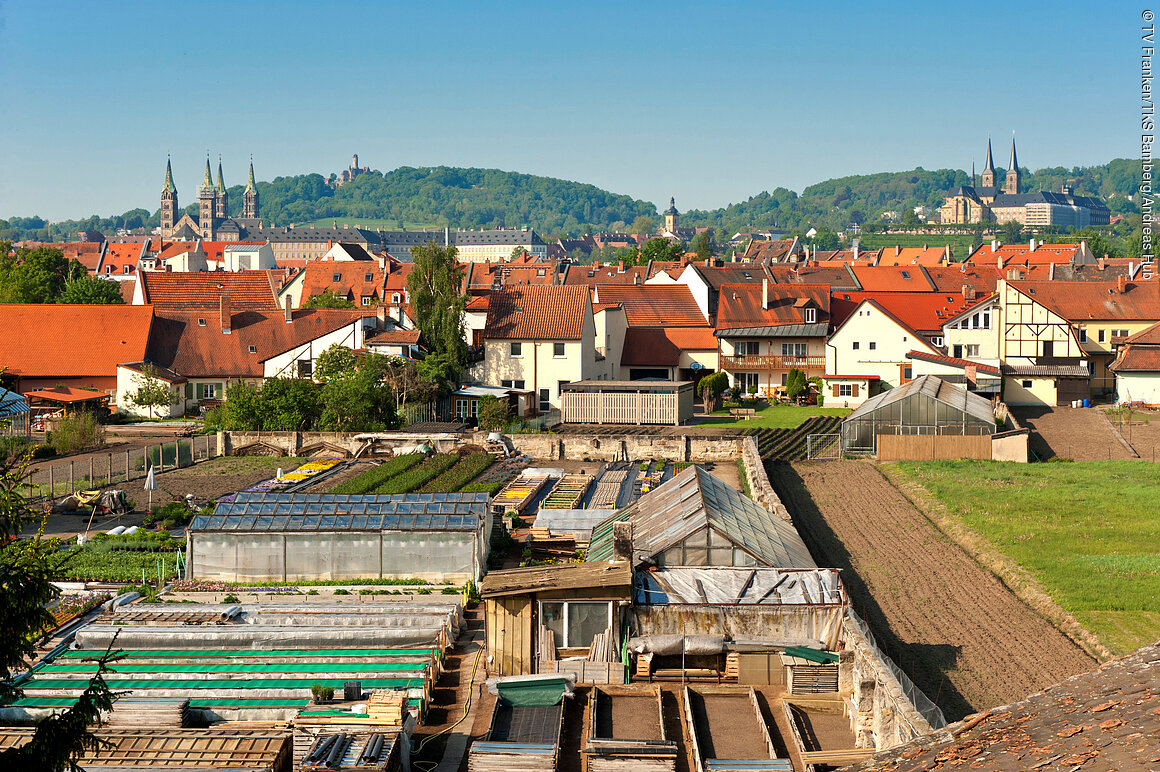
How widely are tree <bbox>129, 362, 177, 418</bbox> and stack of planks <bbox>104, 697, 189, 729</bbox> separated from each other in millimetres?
31447

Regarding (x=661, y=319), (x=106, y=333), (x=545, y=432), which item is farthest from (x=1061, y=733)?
(x=661, y=319)

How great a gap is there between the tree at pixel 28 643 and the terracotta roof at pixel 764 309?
4727cm

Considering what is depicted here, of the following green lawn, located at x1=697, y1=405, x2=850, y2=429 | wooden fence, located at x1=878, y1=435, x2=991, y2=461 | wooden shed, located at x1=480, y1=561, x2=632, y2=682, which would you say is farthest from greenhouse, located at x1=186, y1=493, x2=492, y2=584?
green lawn, located at x1=697, y1=405, x2=850, y2=429

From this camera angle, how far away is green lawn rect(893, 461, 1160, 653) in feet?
67.8

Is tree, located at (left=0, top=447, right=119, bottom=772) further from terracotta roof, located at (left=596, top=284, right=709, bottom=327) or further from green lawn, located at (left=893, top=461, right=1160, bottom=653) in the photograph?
terracotta roof, located at (left=596, top=284, right=709, bottom=327)

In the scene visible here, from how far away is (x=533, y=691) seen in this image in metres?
16.0

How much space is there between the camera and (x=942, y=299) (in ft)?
198

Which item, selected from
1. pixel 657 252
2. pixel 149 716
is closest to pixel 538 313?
pixel 149 716

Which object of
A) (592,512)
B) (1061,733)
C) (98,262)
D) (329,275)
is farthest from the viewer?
(98,262)

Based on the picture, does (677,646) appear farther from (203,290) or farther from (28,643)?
(203,290)

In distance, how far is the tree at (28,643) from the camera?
9422mm

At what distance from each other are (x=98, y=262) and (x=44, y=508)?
410ft

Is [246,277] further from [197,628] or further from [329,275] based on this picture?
[197,628]

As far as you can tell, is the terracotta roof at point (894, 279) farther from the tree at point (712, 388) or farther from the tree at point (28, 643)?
the tree at point (28, 643)
